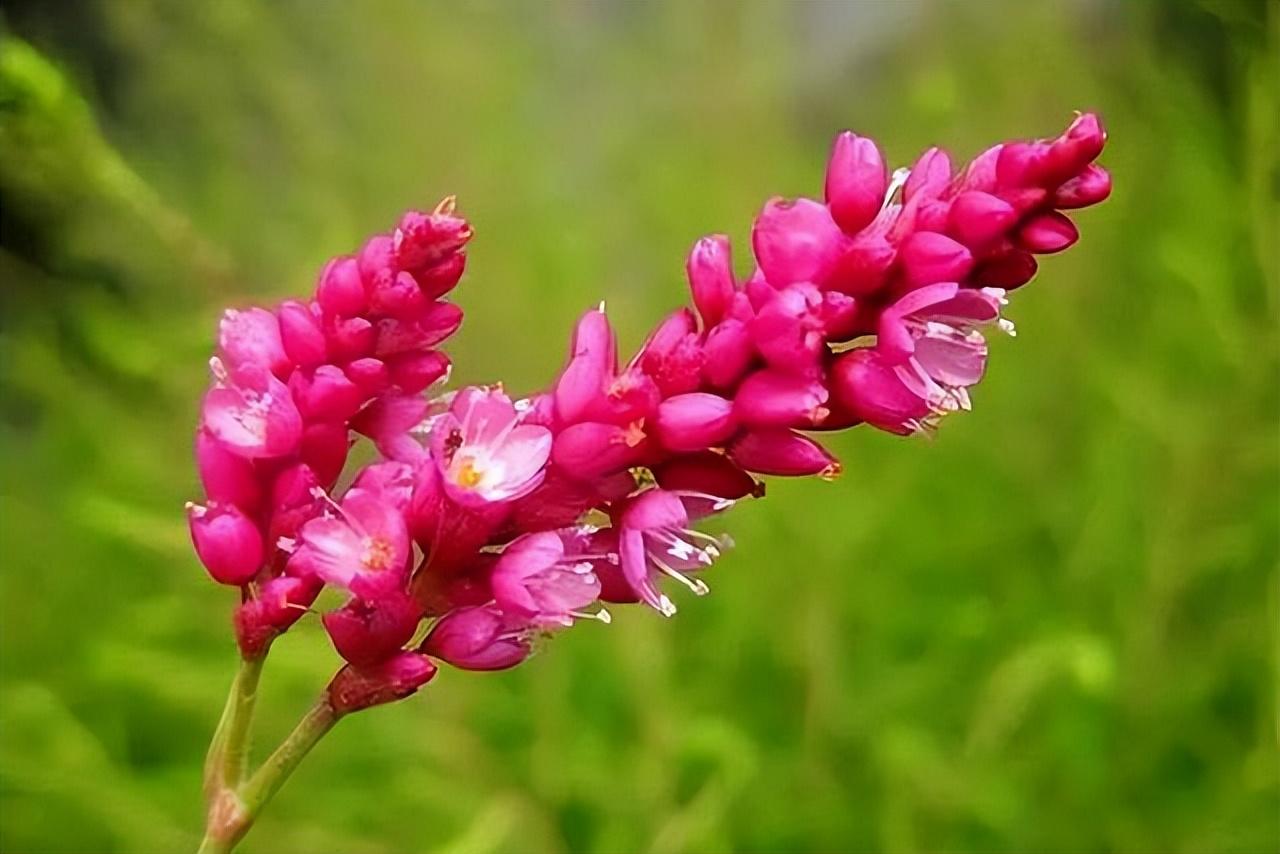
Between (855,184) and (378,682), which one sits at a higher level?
(855,184)

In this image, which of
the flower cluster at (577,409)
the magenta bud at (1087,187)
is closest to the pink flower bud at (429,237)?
the flower cluster at (577,409)

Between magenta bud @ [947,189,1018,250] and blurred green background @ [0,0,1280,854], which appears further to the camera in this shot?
blurred green background @ [0,0,1280,854]

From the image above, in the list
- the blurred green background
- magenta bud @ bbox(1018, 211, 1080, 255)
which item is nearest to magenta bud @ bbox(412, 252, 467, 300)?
magenta bud @ bbox(1018, 211, 1080, 255)

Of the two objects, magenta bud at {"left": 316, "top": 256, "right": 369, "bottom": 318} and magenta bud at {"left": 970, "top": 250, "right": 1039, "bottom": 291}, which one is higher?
magenta bud at {"left": 970, "top": 250, "right": 1039, "bottom": 291}

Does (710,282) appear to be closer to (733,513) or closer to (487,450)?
(487,450)

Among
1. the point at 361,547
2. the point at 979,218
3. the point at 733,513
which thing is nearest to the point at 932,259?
the point at 979,218

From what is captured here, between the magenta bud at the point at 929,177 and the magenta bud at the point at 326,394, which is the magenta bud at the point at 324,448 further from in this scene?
the magenta bud at the point at 929,177

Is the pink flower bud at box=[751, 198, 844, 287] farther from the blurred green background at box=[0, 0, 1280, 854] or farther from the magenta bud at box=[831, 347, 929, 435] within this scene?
the blurred green background at box=[0, 0, 1280, 854]
